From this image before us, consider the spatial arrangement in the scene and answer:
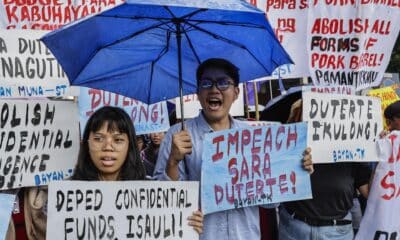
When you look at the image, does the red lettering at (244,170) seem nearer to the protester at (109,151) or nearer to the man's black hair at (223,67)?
the man's black hair at (223,67)

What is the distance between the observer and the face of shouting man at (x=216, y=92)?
3.52m

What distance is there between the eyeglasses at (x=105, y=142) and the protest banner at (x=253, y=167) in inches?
19.2

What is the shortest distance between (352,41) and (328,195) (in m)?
1.94

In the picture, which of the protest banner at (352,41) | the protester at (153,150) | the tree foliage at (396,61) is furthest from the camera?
the tree foliage at (396,61)


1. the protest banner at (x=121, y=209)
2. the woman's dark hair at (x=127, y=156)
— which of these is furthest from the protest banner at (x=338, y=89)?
the woman's dark hair at (x=127, y=156)

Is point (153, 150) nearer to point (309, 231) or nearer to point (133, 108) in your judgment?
point (133, 108)

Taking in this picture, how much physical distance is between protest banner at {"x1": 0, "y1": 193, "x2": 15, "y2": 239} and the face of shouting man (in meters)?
1.14

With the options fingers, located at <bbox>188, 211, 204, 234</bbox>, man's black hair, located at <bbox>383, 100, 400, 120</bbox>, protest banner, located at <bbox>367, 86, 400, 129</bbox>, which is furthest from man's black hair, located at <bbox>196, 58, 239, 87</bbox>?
protest banner, located at <bbox>367, 86, 400, 129</bbox>

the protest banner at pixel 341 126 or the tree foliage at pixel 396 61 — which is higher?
the tree foliage at pixel 396 61

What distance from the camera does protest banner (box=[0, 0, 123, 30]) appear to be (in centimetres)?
499

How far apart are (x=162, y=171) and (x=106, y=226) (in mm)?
464

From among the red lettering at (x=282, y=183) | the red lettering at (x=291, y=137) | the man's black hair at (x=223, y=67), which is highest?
the man's black hair at (x=223, y=67)

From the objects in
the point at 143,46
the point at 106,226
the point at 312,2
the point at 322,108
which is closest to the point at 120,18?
the point at 143,46

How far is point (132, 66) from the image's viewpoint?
13.6ft
